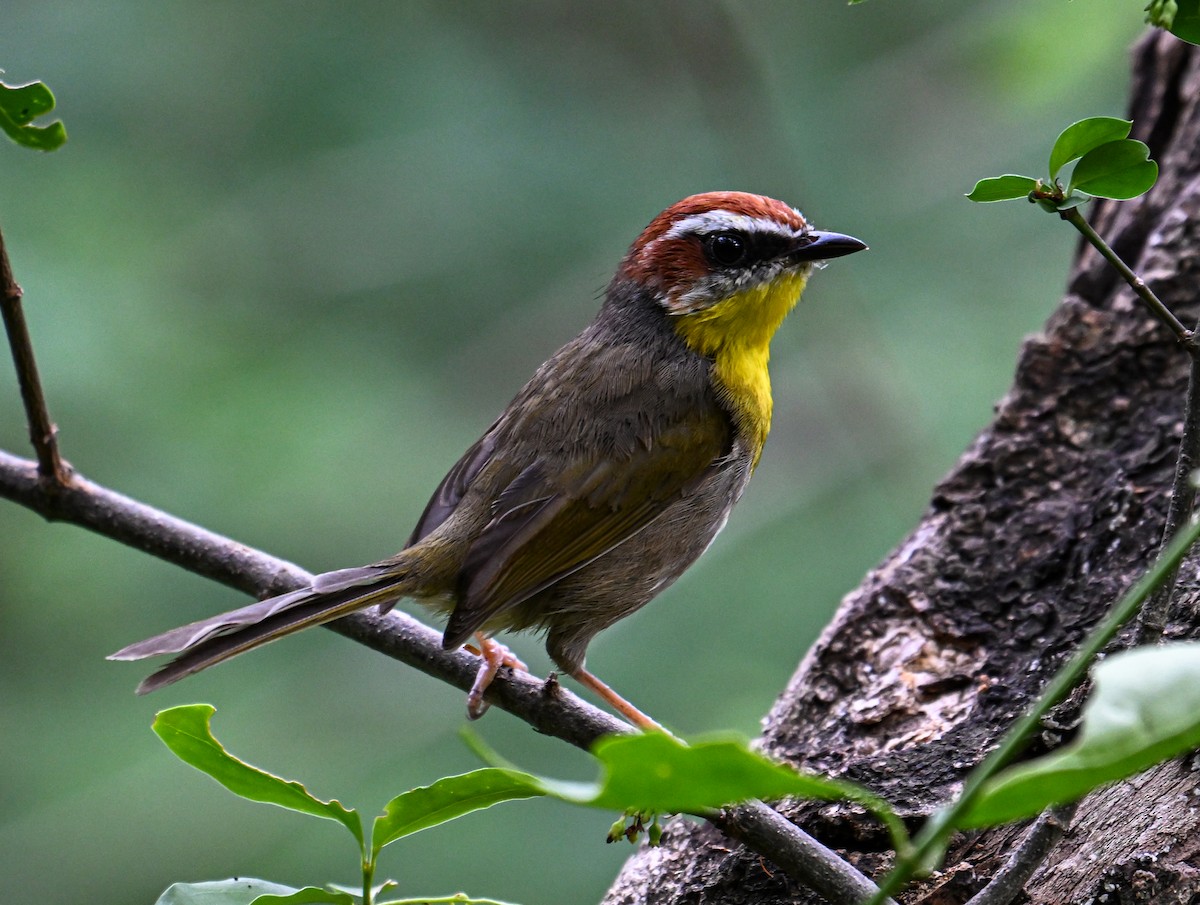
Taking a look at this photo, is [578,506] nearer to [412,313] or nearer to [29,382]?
[29,382]

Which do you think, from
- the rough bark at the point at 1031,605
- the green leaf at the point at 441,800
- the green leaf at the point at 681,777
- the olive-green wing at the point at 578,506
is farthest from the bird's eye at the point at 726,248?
the green leaf at the point at 681,777

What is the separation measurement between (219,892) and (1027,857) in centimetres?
140

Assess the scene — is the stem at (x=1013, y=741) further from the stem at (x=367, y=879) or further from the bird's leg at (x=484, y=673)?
the bird's leg at (x=484, y=673)

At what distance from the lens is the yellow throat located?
13.3 ft

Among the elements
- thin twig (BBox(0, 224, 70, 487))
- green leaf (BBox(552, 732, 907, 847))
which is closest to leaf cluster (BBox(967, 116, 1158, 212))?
green leaf (BBox(552, 732, 907, 847))

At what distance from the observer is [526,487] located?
3.70 m

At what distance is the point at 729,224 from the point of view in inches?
165

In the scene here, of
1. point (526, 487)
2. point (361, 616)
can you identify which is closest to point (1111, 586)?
point (526, 487)

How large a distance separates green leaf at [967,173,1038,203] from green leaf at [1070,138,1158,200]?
9 centimetres

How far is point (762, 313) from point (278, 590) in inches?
79.4

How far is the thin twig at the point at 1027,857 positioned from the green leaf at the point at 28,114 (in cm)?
210

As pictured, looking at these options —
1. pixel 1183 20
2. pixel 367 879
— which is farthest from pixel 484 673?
pixel 1183 20

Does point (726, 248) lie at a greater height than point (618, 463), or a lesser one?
greater

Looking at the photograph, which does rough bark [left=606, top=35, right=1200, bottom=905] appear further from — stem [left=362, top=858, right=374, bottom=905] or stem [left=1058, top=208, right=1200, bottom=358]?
stem [left=362, top=858, right=374, bottom=905]
